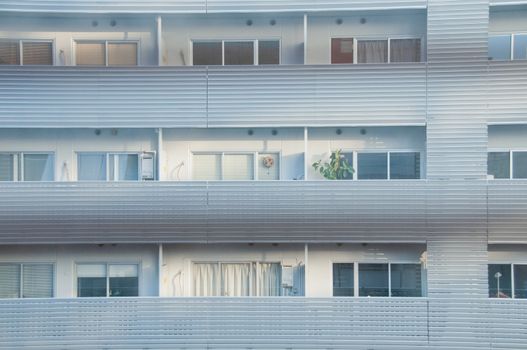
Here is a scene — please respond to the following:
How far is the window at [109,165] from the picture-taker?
1073 centimetres

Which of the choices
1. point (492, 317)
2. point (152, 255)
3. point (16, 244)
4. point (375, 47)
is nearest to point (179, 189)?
point (152, 255)

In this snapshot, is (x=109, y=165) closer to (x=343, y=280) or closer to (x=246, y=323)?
(x=246, y=323)

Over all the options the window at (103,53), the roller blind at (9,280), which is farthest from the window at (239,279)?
the window at (103,53)

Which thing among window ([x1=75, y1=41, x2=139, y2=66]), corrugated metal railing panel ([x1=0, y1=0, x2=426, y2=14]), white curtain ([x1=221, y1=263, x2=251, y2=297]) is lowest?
white curtain ([x1=221, y1=263, x2=251, y2=297])

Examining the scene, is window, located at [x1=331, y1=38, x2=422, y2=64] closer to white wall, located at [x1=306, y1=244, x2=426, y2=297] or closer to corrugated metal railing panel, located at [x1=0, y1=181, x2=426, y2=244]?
corrugated metal railing panel, located at [x1=0, y1=181, x2=426, y2=244]

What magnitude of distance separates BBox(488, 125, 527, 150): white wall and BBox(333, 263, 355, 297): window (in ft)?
13.7

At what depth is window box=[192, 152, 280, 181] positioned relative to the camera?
422 inches

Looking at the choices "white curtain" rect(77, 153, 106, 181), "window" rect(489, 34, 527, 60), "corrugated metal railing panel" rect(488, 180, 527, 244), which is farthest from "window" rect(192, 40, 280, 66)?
"corrugated metal railing panel" rect(488, 180, 527, 244)

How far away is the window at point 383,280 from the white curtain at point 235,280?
206 centimetres

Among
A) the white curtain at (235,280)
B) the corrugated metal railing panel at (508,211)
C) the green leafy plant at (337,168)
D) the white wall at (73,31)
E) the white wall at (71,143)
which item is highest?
the white wall at (73,31)

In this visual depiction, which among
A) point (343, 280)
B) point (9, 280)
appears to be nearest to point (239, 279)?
point (343, 280)

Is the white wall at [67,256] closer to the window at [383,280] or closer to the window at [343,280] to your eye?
the window at [343,280]

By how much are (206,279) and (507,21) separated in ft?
29.3

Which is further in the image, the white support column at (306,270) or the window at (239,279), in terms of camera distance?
the window at (239,279)
